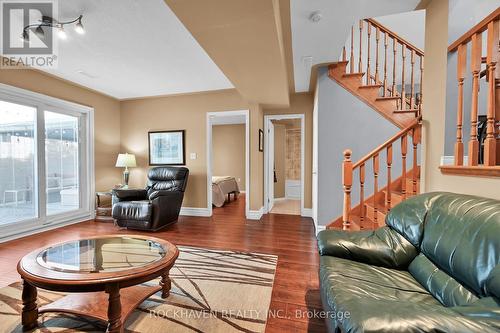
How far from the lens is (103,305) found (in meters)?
1.54

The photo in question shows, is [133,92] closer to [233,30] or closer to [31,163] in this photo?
[31,163]

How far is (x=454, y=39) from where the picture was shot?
164cm

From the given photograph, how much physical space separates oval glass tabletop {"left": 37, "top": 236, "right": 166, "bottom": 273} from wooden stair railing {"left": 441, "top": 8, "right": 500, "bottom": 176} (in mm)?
2194

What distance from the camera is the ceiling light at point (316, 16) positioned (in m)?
2.10

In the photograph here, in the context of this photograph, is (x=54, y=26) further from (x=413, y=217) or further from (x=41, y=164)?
(x=413, y=217)

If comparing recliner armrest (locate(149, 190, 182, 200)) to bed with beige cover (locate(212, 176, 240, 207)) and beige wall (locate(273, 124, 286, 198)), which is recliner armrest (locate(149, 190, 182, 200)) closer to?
bed with beige cover (locate(212, 176, 240, 207))

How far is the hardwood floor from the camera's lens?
1.69 m

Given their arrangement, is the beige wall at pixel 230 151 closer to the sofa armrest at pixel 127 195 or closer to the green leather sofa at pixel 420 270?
the sofa armrest at pixel 127 195

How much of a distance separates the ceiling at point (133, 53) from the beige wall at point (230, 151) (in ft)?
11.4

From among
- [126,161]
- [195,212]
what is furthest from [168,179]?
[126,161]

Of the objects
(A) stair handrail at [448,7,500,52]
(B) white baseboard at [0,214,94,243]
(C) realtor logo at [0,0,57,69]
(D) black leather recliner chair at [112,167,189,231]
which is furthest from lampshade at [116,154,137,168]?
(A) stair handrail at [448,7,500,52]

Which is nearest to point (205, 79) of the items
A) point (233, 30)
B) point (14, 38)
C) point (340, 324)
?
point (233, 30)

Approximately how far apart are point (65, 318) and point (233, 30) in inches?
101

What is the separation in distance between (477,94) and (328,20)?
1.45 m
